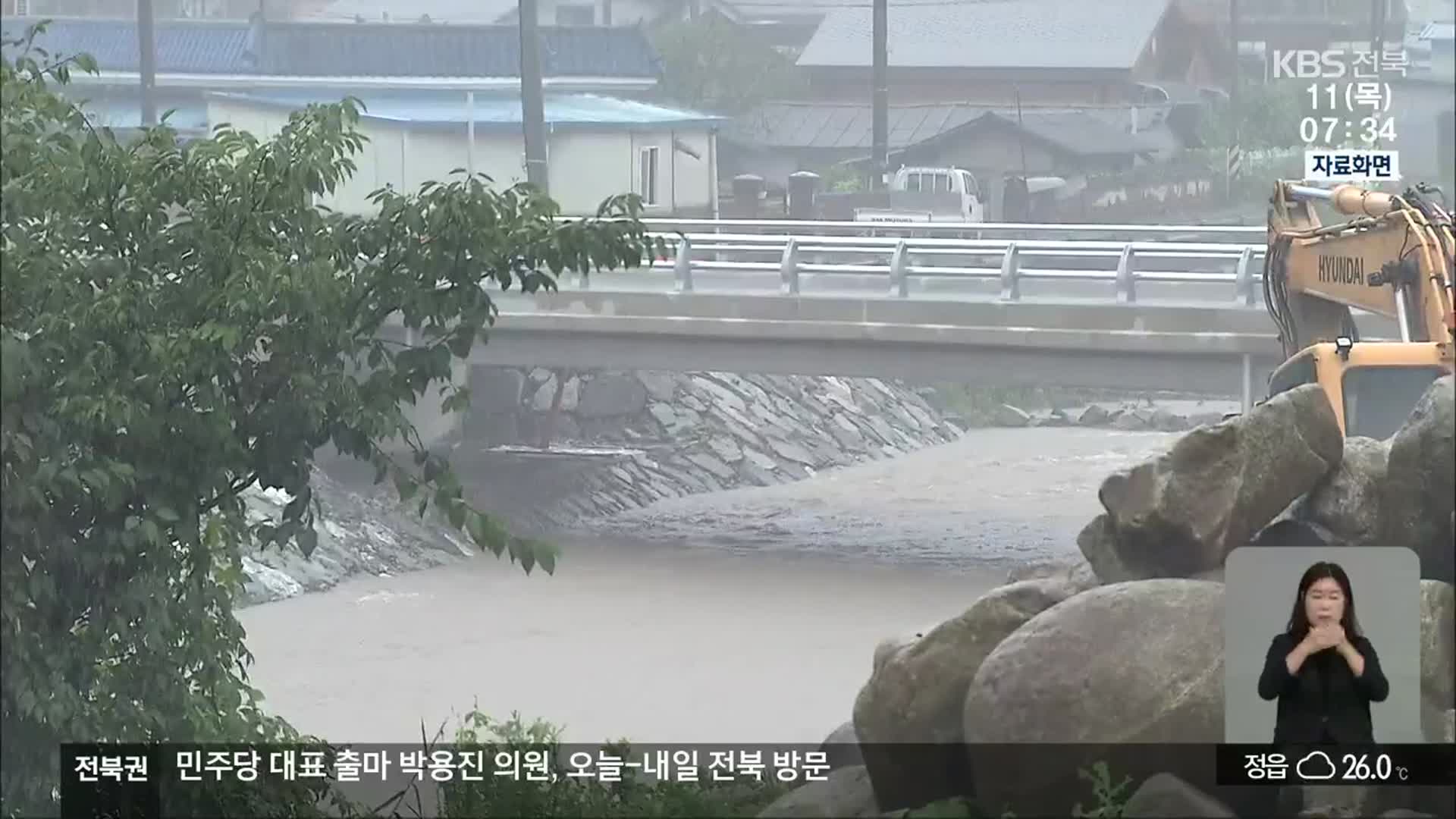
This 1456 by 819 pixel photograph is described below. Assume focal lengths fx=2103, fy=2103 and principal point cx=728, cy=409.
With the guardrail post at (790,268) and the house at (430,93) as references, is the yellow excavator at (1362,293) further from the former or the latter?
the house at (430,93)

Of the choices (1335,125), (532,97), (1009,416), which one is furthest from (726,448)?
(1335,125)

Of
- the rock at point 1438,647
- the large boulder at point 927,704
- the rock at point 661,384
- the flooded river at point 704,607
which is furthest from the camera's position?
the rock at point 661,384

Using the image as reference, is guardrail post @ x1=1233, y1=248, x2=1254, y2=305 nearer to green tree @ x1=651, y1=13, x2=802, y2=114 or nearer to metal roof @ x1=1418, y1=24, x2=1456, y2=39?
green tree @ x1=651, y1=13, x2=802, y2=114

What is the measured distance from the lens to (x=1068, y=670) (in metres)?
2.96

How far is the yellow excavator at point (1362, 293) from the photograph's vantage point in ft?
12.6

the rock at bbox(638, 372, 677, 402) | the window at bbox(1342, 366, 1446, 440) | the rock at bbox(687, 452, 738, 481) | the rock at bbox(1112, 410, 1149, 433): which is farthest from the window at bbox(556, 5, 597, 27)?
the window at bbox(1342, 366, 1446, 440)

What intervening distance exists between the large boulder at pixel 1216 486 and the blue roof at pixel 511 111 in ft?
6.40

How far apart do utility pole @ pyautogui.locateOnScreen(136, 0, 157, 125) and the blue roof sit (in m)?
0.15

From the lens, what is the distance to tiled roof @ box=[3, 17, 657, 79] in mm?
4910

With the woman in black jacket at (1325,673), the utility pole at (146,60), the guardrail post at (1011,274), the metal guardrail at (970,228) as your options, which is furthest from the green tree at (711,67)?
the woman in black jacket at (1325,673)

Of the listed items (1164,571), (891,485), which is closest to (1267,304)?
(891,485)

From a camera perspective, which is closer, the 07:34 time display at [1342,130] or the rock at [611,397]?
the 07:34 time display at [1342,130]

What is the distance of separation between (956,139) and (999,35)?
0.27 m

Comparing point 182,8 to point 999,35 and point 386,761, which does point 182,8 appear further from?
point 386,761
